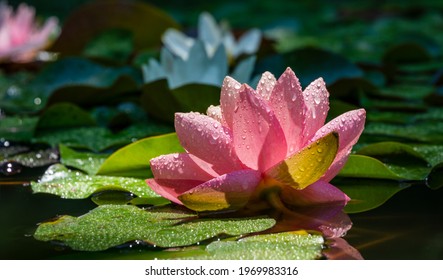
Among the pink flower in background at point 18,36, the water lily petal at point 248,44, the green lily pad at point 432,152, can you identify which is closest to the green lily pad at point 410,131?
the green lily pad at point 432,152

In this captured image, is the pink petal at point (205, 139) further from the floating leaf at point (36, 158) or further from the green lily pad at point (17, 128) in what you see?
the green lily pad at point (17, 128)

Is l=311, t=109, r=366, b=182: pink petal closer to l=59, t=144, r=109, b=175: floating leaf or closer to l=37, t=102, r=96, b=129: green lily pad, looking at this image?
l=59, t=144, r=109, b=175: floating leaf

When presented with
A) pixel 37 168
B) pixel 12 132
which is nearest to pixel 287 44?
pixel 12 132

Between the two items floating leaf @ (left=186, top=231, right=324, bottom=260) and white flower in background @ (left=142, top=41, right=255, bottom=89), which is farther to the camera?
white flower in background @ (left=142, top=41, right=255, bottom=89)

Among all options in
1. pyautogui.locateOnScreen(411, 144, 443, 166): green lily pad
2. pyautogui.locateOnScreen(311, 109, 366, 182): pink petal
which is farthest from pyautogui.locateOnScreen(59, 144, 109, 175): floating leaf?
pyautogui.locateOnScreen(411, 144, 443, 166): green lily pad

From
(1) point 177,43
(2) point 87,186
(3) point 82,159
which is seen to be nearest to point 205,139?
(2) point 87,186
